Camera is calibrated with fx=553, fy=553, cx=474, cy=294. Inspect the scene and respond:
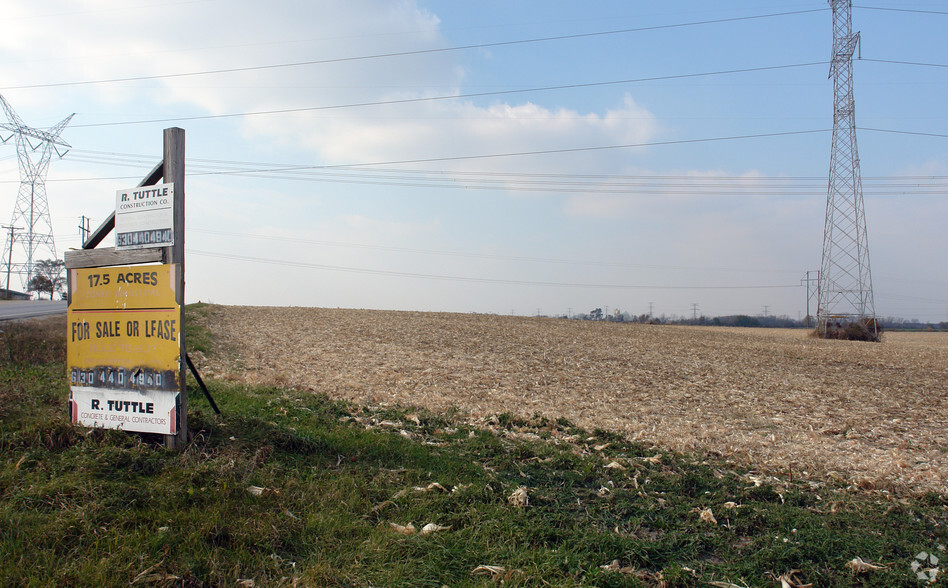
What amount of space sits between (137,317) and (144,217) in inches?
46.9

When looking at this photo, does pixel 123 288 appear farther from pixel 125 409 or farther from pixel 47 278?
pixel 47 278

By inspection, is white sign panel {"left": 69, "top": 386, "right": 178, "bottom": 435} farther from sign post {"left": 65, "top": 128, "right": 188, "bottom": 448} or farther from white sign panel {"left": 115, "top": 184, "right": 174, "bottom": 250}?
white sign panel {"left": 115, "top": 184, "right": 174, "bottom": 250}

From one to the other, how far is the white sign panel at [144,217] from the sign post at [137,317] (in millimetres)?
12

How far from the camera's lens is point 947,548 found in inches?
205

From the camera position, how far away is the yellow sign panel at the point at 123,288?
6273 millimetres

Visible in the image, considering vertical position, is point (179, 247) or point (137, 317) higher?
point (179, 247)

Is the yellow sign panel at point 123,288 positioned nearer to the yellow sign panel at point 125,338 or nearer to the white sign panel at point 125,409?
the yellow sign panel at point 125,338

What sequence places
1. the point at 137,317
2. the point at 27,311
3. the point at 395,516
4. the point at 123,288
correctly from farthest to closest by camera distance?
the point at 27,311, the point at 123,288, the point at 137,317, the point at 395,516

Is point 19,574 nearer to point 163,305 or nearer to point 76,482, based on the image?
point 76,482

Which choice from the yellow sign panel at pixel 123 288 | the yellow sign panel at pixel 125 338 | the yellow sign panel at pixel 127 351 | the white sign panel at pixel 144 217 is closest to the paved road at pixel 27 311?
the yellow sign panel at pixel 123 288

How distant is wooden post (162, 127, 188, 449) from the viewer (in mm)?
6023

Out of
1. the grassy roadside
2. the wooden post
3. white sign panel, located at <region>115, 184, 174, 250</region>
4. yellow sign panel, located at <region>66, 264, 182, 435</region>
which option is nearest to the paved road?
yellow sign panel, located at <region>66, 264, 182, 435</region>

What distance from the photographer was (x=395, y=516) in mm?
5012

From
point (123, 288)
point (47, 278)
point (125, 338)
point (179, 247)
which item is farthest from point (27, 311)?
point (47, 278)
